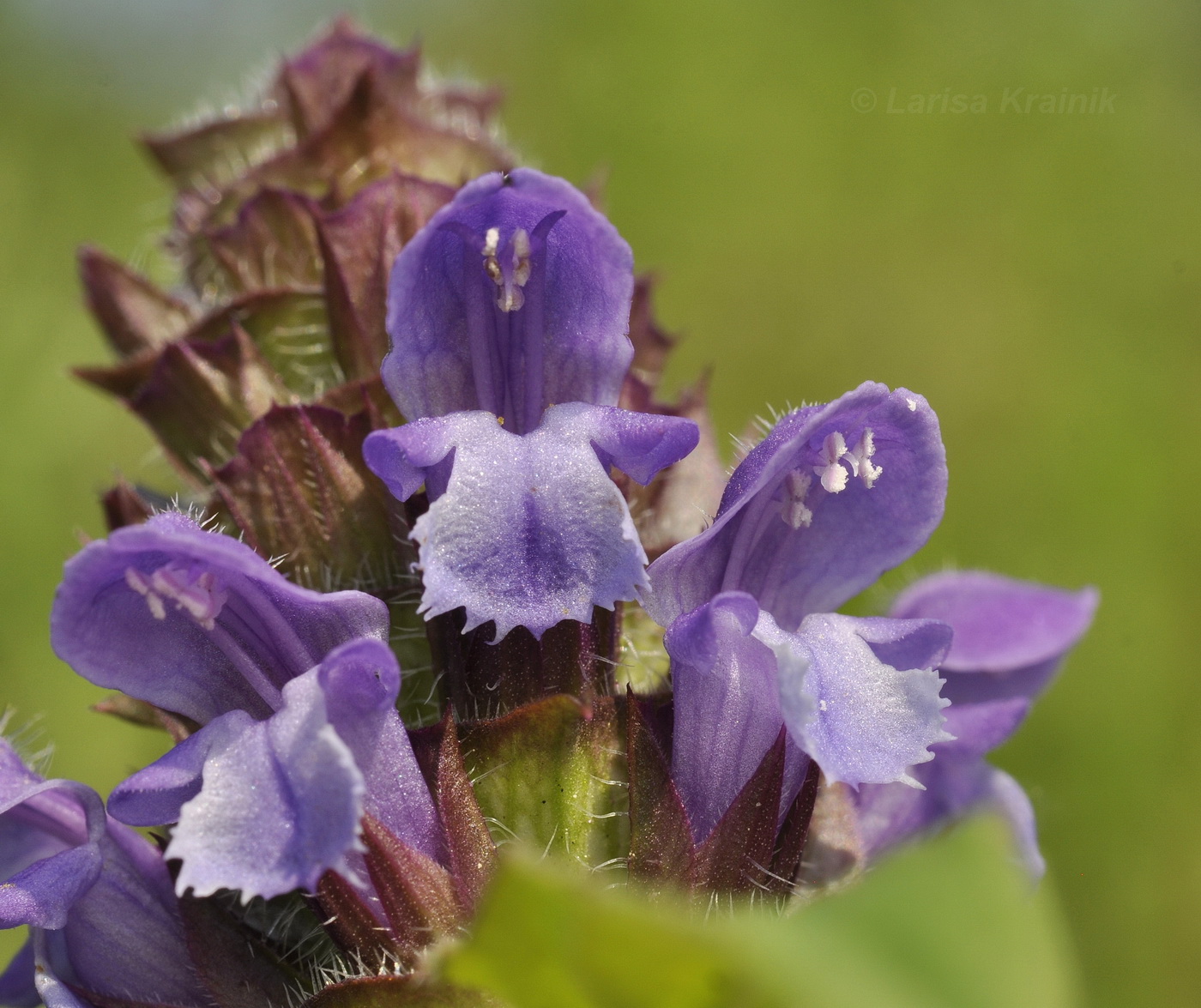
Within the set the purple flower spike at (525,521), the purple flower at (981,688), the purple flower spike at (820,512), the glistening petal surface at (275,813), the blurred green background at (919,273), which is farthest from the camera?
the blurred green background at (919,273)

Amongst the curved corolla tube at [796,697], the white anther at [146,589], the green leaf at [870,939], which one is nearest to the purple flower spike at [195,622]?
the white anther at [146,589]

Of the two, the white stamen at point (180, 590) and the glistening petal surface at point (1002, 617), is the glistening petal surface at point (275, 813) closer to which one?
the white stamen at point (180, 590)

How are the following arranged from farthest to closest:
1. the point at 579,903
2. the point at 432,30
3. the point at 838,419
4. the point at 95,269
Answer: the point at 432,30 < the point at 95,269 < the point at 838,419 < the point at 579,903

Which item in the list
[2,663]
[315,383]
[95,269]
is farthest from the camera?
[2,663]

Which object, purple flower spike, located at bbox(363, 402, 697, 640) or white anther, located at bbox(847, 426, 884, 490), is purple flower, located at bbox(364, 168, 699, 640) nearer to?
purple flower spike, located at bbox(363, 402, 697, 640)

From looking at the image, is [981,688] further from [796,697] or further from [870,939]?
[870,939]

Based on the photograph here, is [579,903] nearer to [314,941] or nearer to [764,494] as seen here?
[764,494]

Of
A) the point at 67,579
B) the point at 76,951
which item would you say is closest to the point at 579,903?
the point at 67,579
